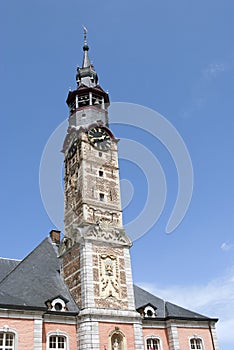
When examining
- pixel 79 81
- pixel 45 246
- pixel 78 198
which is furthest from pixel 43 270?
pixel 79 81

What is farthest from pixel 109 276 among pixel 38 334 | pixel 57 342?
pixel 38 334

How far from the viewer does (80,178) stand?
3009 centimetres

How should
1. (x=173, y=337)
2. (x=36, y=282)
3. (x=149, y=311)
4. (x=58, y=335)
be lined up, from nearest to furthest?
(x=58, y=335) < (x=36, y=282) < (x=173, y=337) < (x=149, y=311)

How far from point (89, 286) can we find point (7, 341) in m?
6.06

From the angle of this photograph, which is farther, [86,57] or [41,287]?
[86,57]

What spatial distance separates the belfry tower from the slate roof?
0.89m

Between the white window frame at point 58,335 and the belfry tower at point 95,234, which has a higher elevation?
the belfry tower at point 95,234

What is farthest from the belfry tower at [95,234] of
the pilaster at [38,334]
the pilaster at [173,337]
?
the pilaster at [38,334]

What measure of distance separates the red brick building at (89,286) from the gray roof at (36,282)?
0.21 ft

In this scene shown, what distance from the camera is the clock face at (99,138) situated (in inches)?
1264

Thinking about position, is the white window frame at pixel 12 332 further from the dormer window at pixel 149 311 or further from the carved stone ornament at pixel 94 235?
the dormer window at pixel 149 311

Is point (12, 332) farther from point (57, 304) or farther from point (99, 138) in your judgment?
point (99, 138)

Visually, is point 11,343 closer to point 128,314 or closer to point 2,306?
point 2,306

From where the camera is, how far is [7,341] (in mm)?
21203
